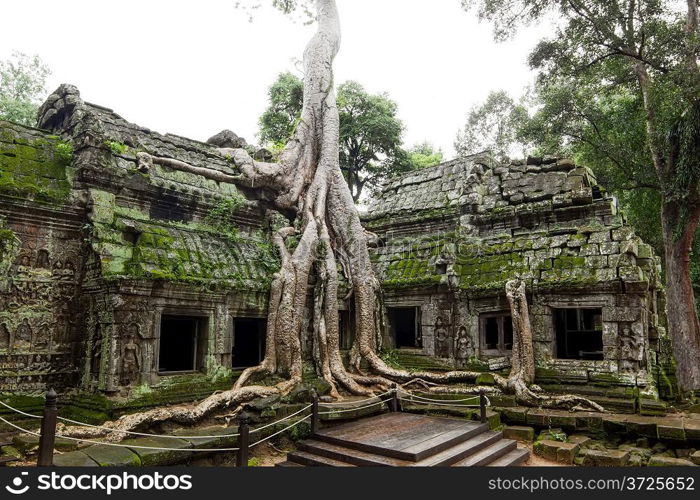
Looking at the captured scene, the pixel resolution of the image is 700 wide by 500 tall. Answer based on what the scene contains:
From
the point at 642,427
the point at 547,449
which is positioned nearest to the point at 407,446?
the point at 547,449

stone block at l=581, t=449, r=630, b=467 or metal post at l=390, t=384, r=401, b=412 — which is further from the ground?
metal post at l=390, t=384, r=401, b=412

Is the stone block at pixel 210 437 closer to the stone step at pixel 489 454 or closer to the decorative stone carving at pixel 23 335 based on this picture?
the decorative stone carving at pixel 23 335

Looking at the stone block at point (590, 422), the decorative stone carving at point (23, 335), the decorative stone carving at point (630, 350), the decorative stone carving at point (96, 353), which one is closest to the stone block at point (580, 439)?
the stone block at point (590, 422)

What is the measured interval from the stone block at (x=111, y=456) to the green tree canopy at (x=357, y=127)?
1837 centimetres

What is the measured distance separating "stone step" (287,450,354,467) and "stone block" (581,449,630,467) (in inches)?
132

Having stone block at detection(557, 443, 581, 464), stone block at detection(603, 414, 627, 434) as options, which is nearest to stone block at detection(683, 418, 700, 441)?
stone block at detection(603, 414, 627, 434)

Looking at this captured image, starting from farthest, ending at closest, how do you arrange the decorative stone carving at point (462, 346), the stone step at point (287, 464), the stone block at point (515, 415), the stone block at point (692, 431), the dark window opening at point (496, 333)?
1. the decorative stone carving at point (462, 346)
2. the dark window opening at point (496, 333)
3. the stone block at point (515, 415)
4. the stone block at point (692, 431)
5. the stone step at point (287, 464)

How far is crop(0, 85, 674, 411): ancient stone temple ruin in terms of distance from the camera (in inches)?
282

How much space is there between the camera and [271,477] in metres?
4.97

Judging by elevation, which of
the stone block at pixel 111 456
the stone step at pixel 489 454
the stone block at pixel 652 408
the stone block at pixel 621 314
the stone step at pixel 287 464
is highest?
the stone block at pixel 621 314

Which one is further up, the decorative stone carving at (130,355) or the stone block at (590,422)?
the decorative stone carving at (130,355)

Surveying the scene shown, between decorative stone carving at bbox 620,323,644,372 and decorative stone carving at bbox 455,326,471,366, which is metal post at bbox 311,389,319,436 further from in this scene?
decorative stone carving at bbox 620,323,644,372

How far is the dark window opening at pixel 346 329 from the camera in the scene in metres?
10.8

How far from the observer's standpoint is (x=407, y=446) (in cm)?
621
